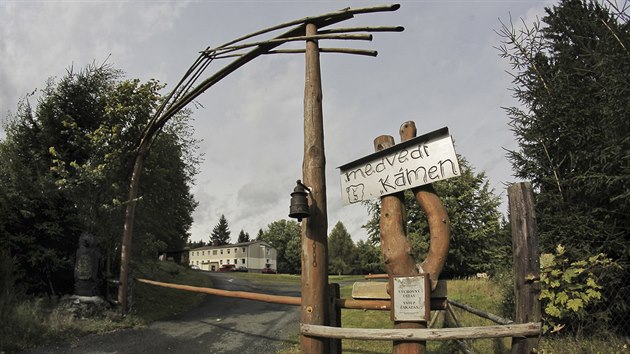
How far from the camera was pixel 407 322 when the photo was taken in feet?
11.6

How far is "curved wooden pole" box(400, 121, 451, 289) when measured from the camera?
3.57 m

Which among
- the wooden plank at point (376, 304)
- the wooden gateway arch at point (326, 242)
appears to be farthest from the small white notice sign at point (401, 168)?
the wooden plank at point (376, 304)

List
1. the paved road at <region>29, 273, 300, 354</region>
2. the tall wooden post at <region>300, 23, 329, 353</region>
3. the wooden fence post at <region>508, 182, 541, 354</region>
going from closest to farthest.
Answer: the wooden fence post at <region>508, 182, 541, 354</region> < the tall wooden post at <region>300, 23, 329, 353</region> < the paved road at <region>29, 273, 300, 354</region>

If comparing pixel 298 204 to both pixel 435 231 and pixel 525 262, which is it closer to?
pixel 435 231

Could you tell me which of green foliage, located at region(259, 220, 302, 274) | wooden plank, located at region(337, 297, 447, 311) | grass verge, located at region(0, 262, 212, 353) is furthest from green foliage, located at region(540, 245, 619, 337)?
green foliage, located at region(259, 220, 302, 274)

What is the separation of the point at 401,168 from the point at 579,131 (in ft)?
18.8

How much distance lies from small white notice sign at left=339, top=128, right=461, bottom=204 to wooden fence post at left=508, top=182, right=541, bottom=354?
2.37 feet

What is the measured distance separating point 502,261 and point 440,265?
597cm

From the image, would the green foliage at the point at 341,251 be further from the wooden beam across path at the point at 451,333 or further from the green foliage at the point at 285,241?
the wooden beam across path at the point at 451,333

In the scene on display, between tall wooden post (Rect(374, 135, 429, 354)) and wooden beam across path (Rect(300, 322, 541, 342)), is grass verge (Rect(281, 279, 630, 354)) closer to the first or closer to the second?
wooden beam across path (Rect(300, 322, 541, 342))

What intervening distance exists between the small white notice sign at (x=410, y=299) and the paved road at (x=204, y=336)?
5.31 metres

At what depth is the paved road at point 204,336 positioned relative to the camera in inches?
315

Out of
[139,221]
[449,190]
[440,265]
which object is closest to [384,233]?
[440,265]

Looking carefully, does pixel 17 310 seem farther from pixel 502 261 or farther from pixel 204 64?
pixel 502 261
